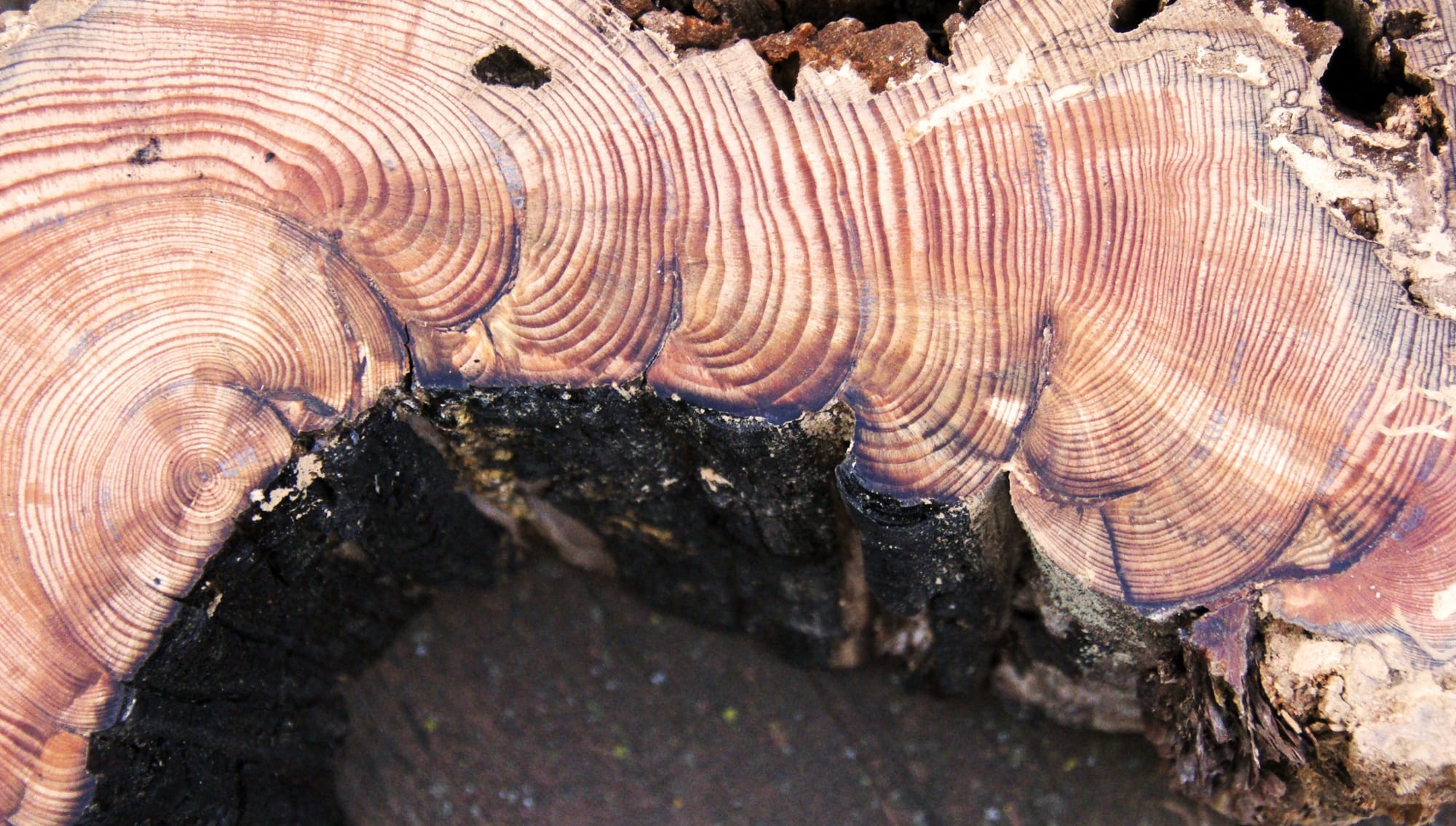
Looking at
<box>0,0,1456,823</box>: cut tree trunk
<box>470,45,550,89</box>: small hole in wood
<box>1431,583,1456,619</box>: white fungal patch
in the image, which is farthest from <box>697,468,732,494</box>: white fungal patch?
<box>1431,583,1456,619</box>: white fungal patch

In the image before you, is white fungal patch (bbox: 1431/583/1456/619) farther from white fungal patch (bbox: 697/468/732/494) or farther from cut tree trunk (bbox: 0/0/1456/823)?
white fungal patch (bbox: 697/468/732/494)

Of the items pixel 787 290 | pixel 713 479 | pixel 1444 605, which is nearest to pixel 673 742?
pixel 713 479

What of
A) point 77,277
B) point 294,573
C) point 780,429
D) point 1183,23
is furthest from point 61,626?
point 1183,23

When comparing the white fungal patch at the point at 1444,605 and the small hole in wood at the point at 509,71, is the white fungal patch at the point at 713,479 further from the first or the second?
the white fungal patch at the point at 1444,605

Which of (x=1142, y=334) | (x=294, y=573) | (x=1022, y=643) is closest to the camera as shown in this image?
(x=1142, y=334)

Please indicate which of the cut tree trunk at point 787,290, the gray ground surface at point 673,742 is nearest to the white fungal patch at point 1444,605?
the cut tree trunk at point 787,290

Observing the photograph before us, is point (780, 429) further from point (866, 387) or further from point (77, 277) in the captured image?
point (77, 277)

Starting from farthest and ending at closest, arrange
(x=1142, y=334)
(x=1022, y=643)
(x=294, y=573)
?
(x=1022, y=643), (x=294, y=573), (x=1142, y=334)
